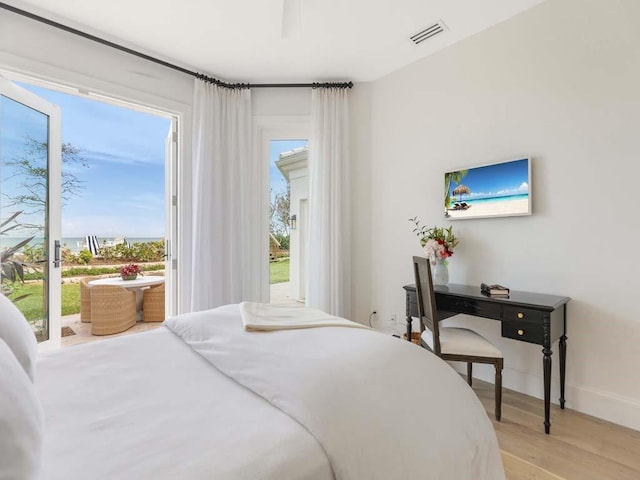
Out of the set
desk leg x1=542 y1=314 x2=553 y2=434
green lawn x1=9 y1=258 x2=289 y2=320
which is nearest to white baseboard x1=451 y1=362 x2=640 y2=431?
desk leg x1=542 y1=314 x2=553 y2=434

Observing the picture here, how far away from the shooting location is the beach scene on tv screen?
2389mm

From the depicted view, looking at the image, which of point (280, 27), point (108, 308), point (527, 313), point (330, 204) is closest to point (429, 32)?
point (280, 27)

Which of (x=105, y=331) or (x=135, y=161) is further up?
(x=135, y=161)

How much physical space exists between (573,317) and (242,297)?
9.35 ft

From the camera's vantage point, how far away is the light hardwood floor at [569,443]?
5.31ft

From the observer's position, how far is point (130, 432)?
0.82 m

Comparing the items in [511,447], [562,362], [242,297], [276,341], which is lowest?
[511,447]

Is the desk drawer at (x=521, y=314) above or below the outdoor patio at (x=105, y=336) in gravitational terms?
above

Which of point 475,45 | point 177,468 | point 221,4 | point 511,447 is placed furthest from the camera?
point 475,45

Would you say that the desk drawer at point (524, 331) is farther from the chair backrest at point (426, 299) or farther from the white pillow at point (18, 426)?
the white pillow at point (18, 426)

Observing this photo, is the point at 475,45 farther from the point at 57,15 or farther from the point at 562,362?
the point at 57,15

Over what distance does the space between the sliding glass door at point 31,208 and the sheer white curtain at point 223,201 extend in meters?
1.11

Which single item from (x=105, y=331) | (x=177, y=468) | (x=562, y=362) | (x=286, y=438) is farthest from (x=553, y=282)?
(x=105, y=331)

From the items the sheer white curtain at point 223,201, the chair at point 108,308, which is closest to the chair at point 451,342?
the sheer white curtain at point 223,201
